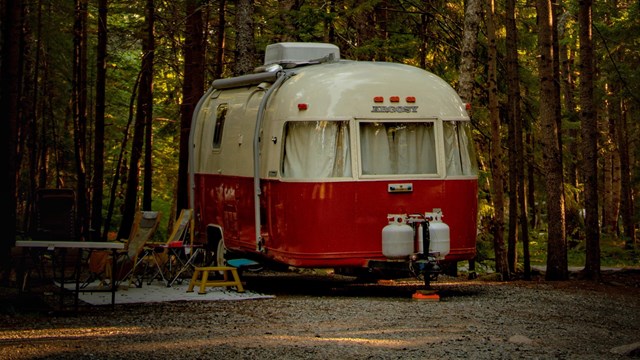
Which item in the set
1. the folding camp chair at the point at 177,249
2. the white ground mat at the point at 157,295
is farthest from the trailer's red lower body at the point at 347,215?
the folding camp chair at the point at 177,249

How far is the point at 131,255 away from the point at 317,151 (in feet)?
11.4

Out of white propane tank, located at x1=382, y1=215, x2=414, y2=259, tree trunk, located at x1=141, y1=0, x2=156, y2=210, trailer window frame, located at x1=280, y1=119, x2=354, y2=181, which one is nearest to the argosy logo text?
trailer window frame, located at x1=280, y1=119, x2=354, y2=181

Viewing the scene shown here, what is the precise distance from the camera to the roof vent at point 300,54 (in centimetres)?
1483

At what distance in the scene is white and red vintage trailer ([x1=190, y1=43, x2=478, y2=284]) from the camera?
12.7 m

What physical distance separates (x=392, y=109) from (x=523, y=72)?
369 inches

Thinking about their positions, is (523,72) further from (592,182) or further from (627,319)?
(627,319)

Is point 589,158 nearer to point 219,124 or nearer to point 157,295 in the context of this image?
point 219,124

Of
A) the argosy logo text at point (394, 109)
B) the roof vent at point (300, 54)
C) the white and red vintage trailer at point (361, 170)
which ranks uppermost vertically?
the roof vent at point (300, 54)

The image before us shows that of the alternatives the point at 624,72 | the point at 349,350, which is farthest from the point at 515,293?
the point at 624,72

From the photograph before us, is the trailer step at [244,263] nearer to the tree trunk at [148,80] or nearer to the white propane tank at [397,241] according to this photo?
the white propane tank at [397,241]

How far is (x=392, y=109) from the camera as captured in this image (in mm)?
13000

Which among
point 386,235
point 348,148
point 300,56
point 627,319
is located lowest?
point 627,319

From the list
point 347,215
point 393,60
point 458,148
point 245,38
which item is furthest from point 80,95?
point 458,148

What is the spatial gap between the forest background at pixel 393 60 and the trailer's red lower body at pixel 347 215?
3640 mm
